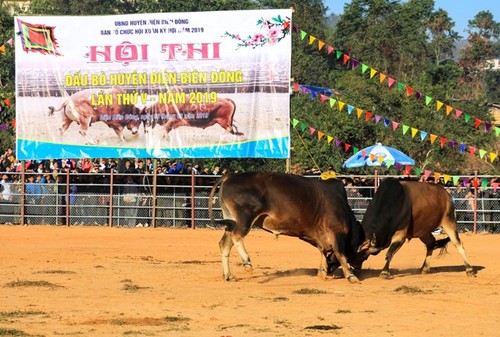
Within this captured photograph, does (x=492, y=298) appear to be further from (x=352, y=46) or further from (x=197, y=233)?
(x=352, y=46)

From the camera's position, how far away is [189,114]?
84.3 ft

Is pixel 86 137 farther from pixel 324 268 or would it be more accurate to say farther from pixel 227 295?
pixel 227 295

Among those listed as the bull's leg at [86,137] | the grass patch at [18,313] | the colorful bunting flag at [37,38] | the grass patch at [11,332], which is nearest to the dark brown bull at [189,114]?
the bull's leg at [86,137]

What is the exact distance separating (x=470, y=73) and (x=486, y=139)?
2557cm

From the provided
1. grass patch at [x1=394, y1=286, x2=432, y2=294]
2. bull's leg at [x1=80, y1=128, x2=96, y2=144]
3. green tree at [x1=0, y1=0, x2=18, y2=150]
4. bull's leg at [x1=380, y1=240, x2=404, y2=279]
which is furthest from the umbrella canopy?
grass patch at [x1=394, y1=286, x2=432, y2=294]

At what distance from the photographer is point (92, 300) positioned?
13.0 m

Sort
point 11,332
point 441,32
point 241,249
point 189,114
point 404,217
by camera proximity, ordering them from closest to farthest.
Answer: point 11,332
point 241,249
point 404,217
point 189,114
point 441,32

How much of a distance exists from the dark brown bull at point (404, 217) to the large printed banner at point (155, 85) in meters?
8.76

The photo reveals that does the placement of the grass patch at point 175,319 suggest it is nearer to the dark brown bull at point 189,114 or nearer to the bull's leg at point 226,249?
the bull's leg at point 226,249

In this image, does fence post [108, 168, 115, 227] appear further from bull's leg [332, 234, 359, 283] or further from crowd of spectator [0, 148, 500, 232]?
bull's leg [332, 234, 359, 283]

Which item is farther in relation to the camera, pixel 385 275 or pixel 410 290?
pixel 385 275

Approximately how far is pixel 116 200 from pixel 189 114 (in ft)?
10.5

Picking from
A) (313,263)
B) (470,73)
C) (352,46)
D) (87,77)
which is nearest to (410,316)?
(313,263)

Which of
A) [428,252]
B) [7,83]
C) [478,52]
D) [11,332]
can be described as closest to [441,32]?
[478,52]
